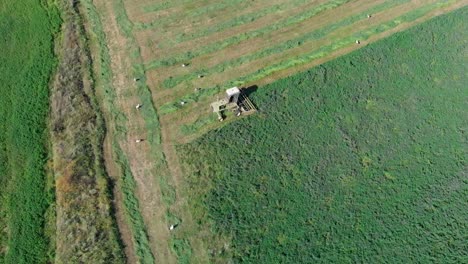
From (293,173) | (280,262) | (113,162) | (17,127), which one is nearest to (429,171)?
(293,173)

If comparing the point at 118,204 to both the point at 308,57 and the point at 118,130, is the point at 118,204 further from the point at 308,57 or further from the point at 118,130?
the point at 308,57

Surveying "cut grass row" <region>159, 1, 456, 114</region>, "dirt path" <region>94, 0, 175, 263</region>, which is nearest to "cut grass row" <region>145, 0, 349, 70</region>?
"dirt path" <region>94, 0, 175, 263</region>

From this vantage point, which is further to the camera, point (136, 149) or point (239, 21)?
point (239, 21)

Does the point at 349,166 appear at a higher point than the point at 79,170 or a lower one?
lower

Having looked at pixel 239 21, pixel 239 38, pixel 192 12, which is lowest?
pixel 239 38

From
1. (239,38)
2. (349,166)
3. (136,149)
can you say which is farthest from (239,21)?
(349,166)

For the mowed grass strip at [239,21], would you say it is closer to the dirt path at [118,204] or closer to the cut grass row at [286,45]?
the cut grass row at [286,45]
